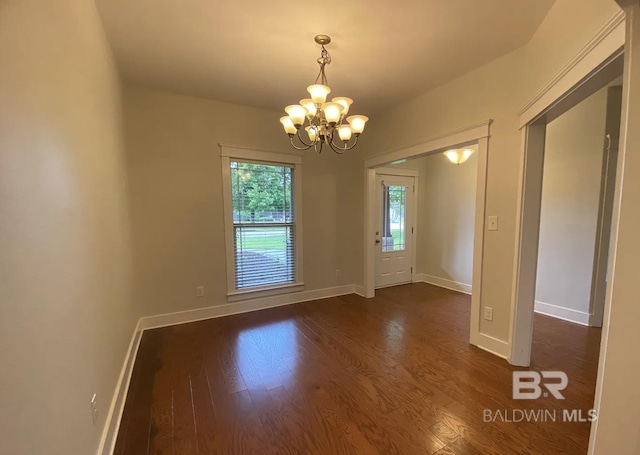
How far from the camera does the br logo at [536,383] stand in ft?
6.55

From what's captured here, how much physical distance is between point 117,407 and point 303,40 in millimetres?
2918

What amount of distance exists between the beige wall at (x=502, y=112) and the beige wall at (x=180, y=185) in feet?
6.90

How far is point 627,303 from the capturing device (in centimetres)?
85

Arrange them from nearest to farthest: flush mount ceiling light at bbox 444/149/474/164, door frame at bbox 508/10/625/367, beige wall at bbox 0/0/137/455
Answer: beige wall at bbox 0/0/137/455 < door frame at bbox 508/10/625/367 < flush mount ceiling light at bbox 444/149/474/164

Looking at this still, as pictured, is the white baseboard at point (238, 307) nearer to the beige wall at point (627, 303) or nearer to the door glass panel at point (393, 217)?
the door glass panel at point (393, 217)

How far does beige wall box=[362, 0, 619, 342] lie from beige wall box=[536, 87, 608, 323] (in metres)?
1.56

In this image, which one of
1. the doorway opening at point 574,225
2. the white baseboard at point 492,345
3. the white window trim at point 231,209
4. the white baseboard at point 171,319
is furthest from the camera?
the white window trim at point 231,209

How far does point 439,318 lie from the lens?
3424mm

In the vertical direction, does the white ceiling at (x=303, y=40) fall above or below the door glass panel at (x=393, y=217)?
above

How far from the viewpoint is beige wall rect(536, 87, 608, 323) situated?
10.1 feet

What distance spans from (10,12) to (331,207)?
362 cm

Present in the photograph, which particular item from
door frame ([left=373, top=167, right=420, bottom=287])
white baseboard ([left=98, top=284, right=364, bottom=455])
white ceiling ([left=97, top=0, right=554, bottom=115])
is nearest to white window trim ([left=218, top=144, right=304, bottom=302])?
white baseboard ([left=98, top=284, right=364, bottom=455])

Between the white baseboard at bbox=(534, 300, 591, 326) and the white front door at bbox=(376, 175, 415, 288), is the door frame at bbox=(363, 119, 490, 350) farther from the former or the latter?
the white baseboard at bbox=(534, 300, 591, 326)

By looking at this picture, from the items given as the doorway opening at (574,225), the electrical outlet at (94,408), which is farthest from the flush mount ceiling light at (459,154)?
the electrical outlet at (94,408)
